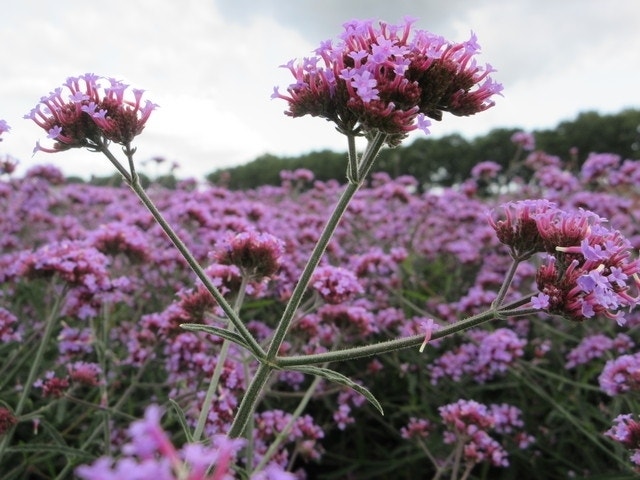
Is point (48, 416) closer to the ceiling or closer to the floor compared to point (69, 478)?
closer to the ceiling

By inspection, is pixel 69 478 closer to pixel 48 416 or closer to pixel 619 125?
pixel 48 416

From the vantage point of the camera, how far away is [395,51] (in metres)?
1.70

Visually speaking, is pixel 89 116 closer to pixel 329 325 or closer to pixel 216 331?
pixel 216 331

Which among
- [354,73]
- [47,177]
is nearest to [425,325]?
[354,73]

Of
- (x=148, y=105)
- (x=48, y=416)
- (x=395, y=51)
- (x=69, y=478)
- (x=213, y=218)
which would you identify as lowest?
(x=69, y=478)

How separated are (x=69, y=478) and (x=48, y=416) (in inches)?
15.6

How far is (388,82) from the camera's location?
1.71 m

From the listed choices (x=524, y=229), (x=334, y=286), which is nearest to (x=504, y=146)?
(x=334, y=286)

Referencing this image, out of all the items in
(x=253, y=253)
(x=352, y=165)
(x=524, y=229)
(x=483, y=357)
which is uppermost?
(x=352, y=165)

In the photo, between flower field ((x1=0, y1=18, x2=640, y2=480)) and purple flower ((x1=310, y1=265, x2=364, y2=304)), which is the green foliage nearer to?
flower field ((x1=0, y1=18, x2=640, y2=480))

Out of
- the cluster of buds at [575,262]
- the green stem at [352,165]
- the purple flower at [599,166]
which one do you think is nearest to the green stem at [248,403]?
the green stem at [352,165]

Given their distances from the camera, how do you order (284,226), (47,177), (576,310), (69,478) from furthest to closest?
1. (47,177)
2. (284,226)
3. (69,478)
4. (576,310)

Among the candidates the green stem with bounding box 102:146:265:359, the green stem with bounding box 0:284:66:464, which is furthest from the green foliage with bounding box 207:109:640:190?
the green stem with bounding box 102:146:265:359

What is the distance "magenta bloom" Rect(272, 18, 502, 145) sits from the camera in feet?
5.56
